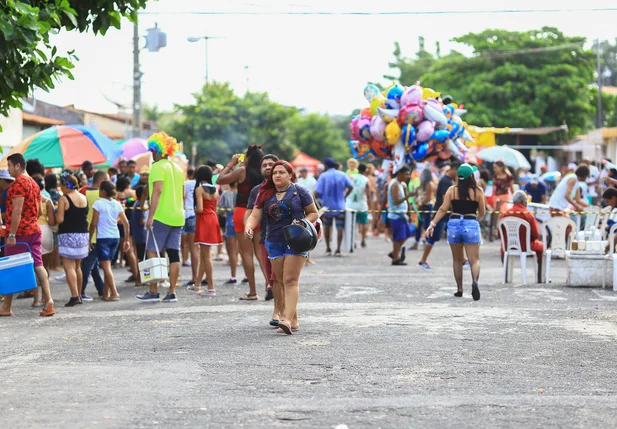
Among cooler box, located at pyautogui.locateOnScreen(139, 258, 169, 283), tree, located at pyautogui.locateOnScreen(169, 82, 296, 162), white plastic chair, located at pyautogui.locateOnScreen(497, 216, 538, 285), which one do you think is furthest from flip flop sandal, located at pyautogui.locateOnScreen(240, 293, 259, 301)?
tree, located at pyautogui.locateOnScreen(169, 82, 296, 162)

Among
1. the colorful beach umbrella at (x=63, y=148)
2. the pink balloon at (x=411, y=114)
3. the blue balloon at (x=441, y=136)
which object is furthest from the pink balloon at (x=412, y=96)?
the colorful beach umbrella at (x=63, y=148)

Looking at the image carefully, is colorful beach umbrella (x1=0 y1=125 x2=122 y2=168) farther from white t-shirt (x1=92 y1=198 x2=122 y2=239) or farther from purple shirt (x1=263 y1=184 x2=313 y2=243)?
purple shirt (x1=263 y1=184 x2=313 y2=243)

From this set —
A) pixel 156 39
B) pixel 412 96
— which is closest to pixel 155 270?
pixel 412 96

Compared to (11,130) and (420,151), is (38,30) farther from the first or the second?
(11,130)

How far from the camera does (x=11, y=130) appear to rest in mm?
33781

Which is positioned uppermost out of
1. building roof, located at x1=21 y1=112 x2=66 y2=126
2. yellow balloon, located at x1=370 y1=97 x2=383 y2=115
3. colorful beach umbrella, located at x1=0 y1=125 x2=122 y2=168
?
building roof, located at x1=21 y1=112 x2=66 y2=126

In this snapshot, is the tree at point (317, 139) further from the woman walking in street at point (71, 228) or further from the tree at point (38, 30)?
the tree at point (38, 30)

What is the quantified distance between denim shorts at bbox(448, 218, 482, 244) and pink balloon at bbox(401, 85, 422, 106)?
29.9 feet

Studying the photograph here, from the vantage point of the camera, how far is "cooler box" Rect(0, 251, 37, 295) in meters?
11.9

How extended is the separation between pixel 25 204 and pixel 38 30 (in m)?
3.45

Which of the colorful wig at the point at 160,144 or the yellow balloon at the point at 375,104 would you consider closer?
the colorful wig at the point at 160,144

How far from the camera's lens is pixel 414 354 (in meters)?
9.31

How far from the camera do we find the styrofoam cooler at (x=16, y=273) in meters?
11.9

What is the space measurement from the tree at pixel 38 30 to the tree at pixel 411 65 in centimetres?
8309
